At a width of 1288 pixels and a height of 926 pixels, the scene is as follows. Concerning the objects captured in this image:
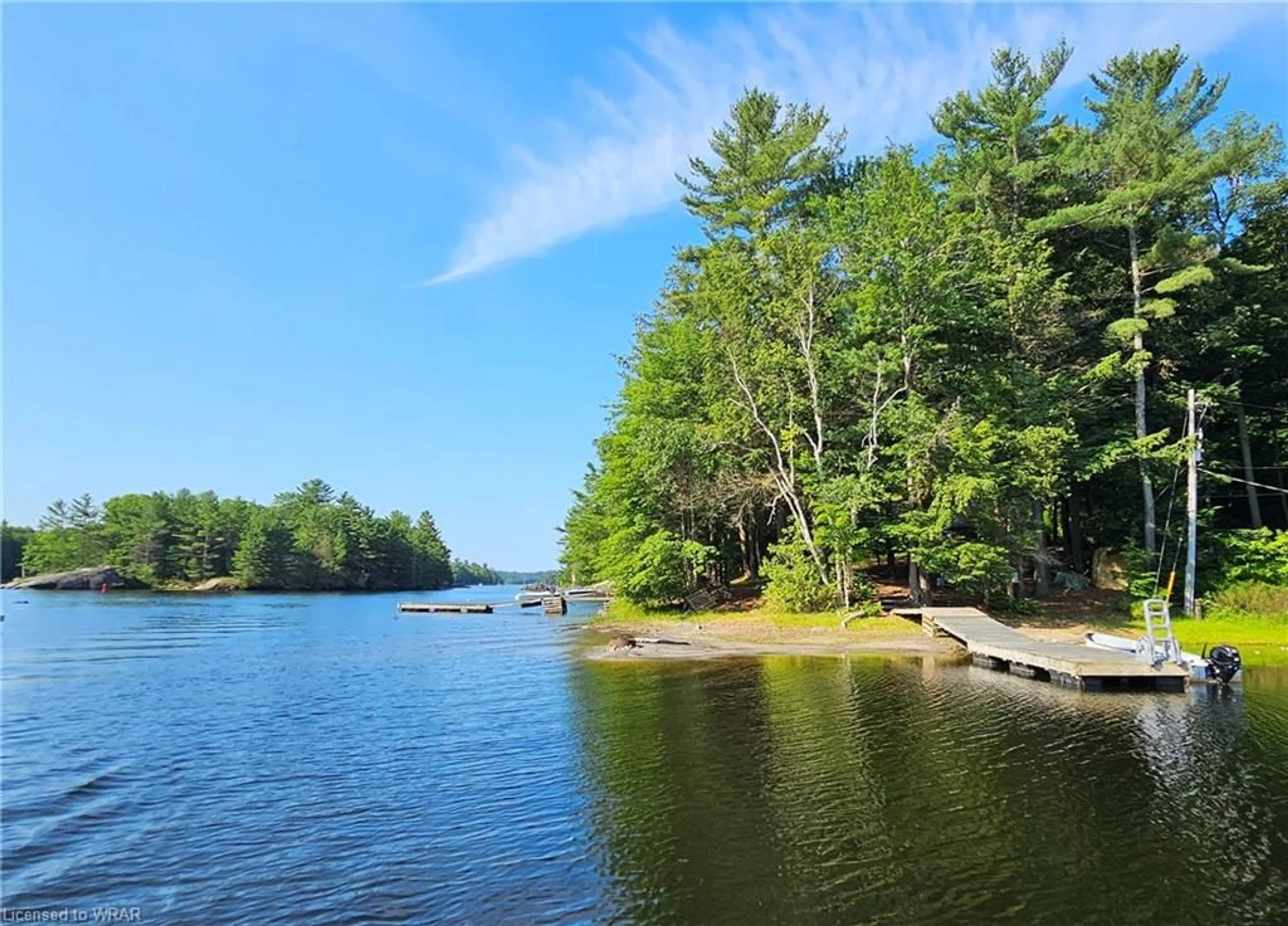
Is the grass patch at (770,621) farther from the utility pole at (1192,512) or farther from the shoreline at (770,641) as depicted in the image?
the utility pole at (1192,512)

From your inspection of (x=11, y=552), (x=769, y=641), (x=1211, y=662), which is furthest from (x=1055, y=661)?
(x=11, y=552)

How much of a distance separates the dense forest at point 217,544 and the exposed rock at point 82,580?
1.40m

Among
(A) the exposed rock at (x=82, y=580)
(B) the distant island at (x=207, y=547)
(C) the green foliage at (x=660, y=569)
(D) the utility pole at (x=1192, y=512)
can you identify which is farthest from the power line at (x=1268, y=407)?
→ (A) the exposed rock at (x=82, y=580)

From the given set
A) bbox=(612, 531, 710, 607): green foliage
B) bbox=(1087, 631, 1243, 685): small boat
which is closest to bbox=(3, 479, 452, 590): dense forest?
bbox=(612, 531, 710, 607): green foliage

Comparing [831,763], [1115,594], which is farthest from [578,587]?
[831,763]

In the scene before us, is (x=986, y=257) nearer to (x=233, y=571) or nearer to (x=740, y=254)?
(x=740, y=254)

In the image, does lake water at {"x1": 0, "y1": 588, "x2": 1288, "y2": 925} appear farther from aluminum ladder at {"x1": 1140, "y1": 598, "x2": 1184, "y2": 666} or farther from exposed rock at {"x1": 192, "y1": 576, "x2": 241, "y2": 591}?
exposed rock at {"x1": 192, "y1": 576, "x2": 241, "y2": 591}

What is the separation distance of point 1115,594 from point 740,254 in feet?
75.7

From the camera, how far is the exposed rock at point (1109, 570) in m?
32.2

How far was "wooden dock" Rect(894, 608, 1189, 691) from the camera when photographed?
657 inches

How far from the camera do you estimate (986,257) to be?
31.1 meters

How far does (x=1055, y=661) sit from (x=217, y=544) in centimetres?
11690

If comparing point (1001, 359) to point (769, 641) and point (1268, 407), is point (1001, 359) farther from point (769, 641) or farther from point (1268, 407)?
point (769, 641)

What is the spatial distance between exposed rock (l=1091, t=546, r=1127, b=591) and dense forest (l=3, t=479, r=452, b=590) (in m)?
106
